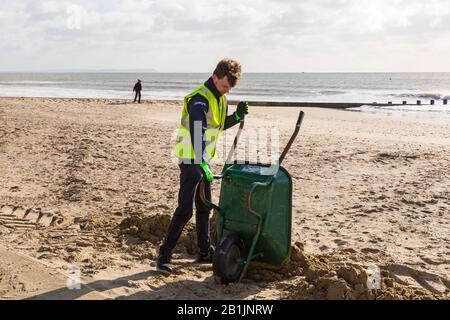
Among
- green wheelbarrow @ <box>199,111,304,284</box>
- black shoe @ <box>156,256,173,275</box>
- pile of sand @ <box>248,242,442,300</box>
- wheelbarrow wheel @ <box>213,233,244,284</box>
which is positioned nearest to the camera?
pile of sand @ <box>248,242,442,300</box>

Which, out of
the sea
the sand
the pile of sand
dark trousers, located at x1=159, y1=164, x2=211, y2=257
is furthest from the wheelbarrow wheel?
the sea

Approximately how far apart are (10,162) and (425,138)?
990cm

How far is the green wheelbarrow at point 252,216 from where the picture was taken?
3.81 m

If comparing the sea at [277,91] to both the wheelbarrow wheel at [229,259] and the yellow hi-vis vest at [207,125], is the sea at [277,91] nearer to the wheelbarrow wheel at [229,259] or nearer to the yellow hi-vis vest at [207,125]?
the yellow hi-vis vest at [207,125]

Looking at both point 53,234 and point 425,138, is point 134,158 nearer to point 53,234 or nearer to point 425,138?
point 53,234

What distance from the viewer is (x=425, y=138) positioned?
1310cm

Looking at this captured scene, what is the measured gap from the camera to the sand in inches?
150

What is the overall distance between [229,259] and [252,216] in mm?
375

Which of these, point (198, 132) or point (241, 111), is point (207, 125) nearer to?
point (198, 132)

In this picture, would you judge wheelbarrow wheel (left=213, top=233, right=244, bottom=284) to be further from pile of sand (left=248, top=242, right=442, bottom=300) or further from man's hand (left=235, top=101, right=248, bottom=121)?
man's hand (left=235, top=101, right=248, bottom=121)

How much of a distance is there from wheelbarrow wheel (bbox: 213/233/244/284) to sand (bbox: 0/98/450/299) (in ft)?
0.33
